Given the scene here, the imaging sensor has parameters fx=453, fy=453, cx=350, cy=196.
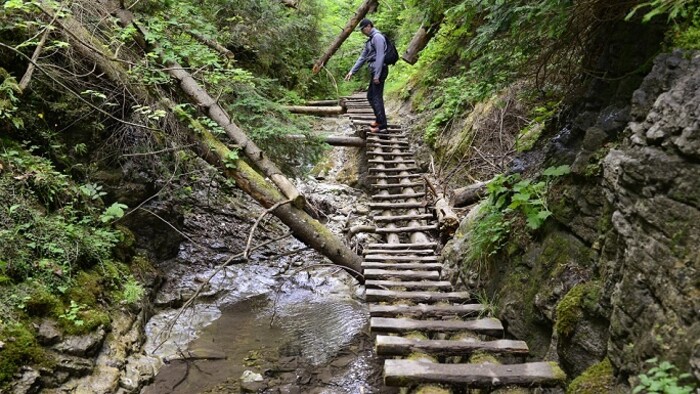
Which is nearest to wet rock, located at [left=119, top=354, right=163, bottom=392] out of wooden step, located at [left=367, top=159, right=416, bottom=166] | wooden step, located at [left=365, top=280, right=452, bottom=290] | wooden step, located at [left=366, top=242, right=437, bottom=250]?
wooden step, located at [left=365, top=280, right=452, bottom=290]

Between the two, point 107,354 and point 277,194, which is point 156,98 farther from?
point 107,354

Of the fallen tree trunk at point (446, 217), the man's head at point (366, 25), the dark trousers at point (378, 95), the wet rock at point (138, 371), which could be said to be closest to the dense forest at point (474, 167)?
the wet rock at point (138, 371)

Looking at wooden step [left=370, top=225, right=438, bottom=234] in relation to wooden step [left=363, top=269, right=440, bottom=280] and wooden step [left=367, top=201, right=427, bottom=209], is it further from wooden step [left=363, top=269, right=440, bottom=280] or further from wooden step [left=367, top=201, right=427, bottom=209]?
wooden step [left=363, top=269, right=440, bottom=280]

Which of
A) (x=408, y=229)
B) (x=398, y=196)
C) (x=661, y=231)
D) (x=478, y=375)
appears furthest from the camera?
(x=398, y=196)

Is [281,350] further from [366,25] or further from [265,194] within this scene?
[366,25]

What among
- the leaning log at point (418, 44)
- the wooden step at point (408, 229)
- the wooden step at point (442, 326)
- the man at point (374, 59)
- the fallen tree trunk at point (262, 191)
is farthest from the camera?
the leaning log at point (418, 44)

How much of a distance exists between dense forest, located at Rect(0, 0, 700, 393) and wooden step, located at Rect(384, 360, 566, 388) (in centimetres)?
16

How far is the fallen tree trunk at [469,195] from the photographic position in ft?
22.1

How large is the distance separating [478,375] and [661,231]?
4.86 ft

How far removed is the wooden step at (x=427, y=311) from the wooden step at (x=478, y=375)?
1110 mm

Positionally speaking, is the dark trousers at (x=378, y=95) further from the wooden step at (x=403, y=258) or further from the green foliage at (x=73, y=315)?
the green foliage at (x=73, y=315)

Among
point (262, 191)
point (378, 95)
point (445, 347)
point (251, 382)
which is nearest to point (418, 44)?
point (378, 95)

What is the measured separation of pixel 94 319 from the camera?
4.70 m

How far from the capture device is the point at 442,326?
13.0ft
